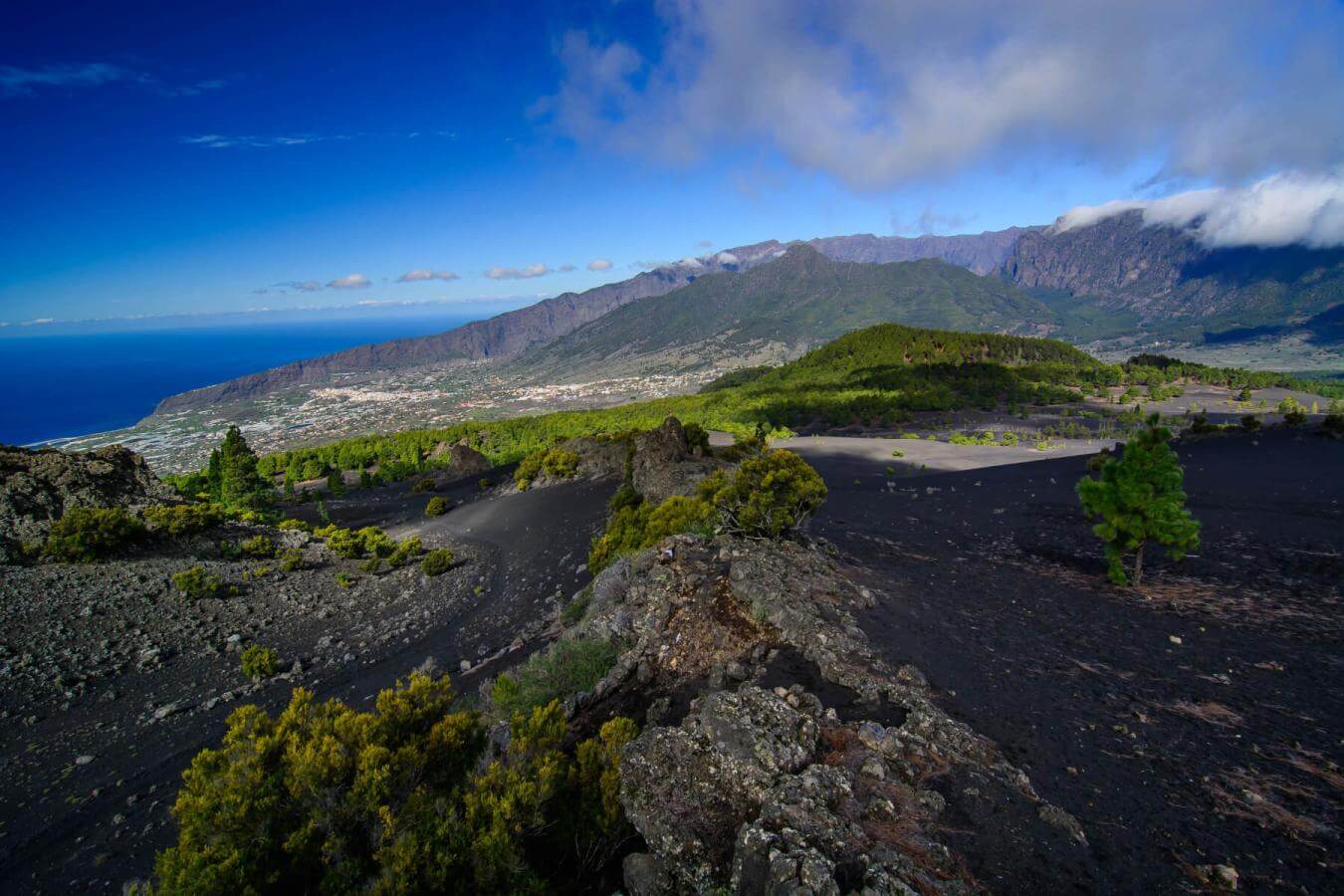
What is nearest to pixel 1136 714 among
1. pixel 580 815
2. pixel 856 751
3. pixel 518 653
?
pixel 856 751

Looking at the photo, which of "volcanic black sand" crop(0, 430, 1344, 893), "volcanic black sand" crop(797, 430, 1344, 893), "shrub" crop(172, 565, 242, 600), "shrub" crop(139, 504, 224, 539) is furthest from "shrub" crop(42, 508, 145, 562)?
"volcanic black sand" crop(797, 430, 1344, 893)

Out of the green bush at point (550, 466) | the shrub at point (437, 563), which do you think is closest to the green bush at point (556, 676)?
the shrub at point (437, 563)

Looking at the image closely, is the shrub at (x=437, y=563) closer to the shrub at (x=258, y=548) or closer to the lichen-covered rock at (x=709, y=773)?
the shrub at (x=258, y=548)

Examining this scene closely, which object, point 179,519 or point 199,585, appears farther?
point 179,519

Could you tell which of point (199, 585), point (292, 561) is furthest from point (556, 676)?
point (292, 561)

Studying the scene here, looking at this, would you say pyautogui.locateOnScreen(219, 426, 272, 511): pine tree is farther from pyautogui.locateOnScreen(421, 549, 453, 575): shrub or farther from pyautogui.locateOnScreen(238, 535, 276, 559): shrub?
pyautogui.locateOnScreen(421, 549, 453, 575): shrub

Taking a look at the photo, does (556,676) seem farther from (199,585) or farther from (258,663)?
(199,585)
